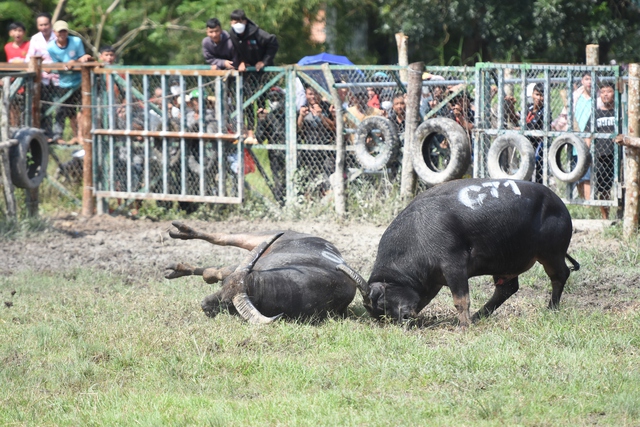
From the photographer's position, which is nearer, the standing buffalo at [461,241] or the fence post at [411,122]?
the standing buffalo at [461,241]

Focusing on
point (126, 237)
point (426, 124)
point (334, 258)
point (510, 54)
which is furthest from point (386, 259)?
point (510, 54)

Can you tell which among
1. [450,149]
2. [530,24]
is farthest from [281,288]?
[530,24]

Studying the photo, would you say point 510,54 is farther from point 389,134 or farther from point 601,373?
point 601,373

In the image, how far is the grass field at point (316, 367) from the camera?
509cm

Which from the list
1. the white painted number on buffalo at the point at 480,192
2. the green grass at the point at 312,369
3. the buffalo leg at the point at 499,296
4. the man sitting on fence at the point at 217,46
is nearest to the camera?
the green grass at the point at 312,369

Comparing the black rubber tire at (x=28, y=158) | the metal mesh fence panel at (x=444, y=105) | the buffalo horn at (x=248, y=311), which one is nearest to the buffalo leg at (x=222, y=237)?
the buffalo horn at (x=248, y=311)

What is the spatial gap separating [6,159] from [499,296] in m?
6.79

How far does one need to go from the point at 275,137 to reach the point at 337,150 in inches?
36.4

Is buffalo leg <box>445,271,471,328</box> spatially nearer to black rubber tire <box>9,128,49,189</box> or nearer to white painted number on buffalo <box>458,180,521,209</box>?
white painted number on buffalo <box>458,180,521,209</box>

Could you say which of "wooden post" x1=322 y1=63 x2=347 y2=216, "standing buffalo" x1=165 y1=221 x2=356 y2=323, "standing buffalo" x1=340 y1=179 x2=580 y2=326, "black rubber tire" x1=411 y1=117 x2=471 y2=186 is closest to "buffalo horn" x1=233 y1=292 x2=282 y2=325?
"standing buffalo" x1=165 y1=221 x2=356 y2=323

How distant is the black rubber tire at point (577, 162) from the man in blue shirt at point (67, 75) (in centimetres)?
647

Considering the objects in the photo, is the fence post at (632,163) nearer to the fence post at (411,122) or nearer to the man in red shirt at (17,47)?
the fence post at (411,122)

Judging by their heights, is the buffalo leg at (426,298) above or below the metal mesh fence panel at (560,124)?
below

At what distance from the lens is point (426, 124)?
11.5 m
